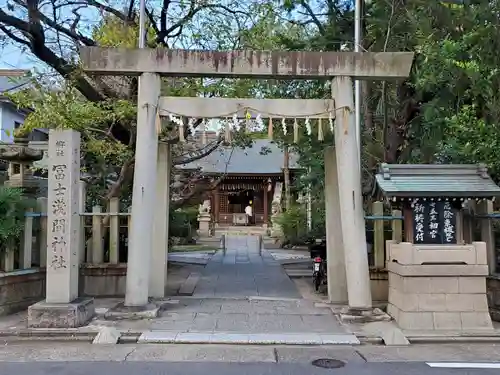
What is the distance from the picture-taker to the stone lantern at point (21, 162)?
10.8 meters

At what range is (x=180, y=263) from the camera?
17984 mm

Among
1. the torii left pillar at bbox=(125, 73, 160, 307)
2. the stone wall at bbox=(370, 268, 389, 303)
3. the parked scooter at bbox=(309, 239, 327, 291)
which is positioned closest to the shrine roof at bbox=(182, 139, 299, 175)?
the parked scooter at bbox=(309, 239, 327, 291)

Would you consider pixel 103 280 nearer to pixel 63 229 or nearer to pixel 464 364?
pixel 63 229

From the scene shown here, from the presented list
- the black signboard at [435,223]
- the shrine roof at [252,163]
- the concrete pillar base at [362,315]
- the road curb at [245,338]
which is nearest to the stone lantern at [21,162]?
the road curb at [245,338]

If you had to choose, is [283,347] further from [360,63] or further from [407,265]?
[360,63]

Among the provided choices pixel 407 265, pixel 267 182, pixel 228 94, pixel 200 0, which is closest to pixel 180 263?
pixel 228 94

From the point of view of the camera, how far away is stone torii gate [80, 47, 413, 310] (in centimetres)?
956

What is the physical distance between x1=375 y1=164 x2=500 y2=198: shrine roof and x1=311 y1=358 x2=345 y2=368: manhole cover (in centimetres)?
331

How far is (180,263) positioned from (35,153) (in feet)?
26.6

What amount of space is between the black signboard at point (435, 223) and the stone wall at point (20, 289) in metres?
7.50

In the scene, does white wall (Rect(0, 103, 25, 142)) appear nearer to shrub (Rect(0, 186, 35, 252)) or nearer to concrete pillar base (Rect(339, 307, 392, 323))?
shrub (Rect(0, 186, 35, 252))

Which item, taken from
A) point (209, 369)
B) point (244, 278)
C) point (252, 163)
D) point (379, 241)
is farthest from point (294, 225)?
point (209, 369)

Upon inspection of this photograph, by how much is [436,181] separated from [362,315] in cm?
280

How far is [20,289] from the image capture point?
9938 millimetres
